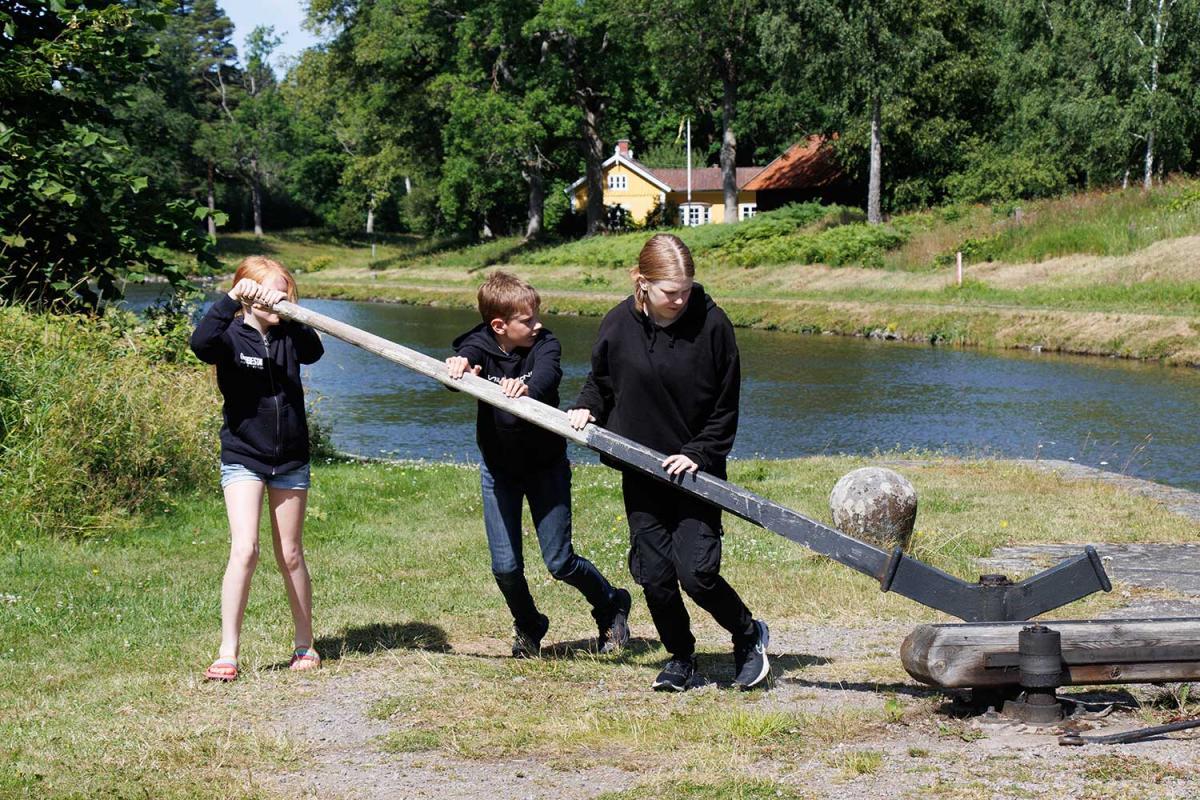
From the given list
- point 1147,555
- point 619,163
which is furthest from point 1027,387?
point 619,163

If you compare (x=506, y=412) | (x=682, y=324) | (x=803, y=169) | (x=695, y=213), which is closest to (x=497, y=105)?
(x=803, y=169)

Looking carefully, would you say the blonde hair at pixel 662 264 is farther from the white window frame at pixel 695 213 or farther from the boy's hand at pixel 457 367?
the white window frame at pixel 695 213

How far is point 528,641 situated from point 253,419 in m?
1.81

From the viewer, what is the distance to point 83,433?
11.0 metres

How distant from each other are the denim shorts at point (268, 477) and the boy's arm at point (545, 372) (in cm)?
113

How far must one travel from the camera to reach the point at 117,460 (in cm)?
1120

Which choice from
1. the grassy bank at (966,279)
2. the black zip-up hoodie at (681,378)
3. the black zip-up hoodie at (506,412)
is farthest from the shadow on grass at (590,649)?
the grassy bank at (966,279)

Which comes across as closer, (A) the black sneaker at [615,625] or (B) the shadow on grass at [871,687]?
(B) the shadow on grass at [871,687]

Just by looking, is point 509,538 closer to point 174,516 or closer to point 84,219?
point 174,516

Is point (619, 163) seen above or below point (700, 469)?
above

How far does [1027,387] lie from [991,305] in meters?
9.96

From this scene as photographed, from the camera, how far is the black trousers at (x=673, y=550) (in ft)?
19.1

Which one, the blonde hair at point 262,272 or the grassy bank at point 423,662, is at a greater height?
the blonde hair at point 262,272

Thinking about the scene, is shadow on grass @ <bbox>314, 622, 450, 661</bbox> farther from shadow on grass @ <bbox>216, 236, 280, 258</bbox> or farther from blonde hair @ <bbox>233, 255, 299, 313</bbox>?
shadow on grass @ <bbox>216, 236, 280, 258</bbox>
